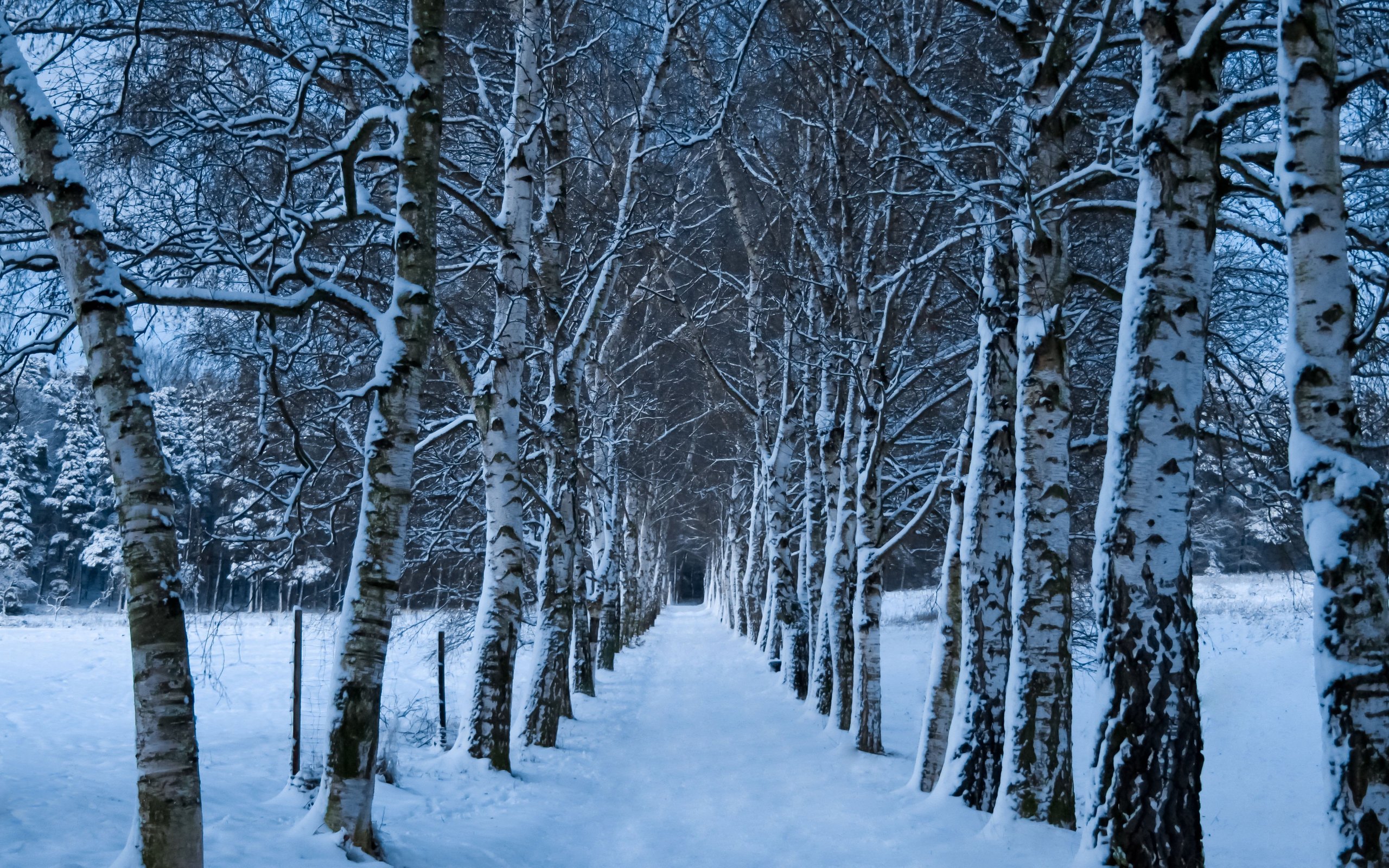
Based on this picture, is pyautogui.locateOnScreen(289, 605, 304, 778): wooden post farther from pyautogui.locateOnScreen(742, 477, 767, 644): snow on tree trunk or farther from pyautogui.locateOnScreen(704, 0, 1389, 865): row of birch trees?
pyautogui.locateOnScreen(742, 477, 767, 644): snow on tree trunk

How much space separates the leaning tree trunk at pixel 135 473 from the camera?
3.93 metres

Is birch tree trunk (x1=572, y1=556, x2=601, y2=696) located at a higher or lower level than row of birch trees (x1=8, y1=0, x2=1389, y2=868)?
lower

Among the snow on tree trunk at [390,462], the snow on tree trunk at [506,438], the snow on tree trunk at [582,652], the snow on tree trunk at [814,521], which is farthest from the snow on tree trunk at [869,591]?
the snow on tree trunk at [390,462]

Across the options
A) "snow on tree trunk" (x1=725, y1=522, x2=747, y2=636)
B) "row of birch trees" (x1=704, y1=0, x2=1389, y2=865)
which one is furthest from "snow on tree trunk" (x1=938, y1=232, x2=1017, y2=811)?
"snow on tree trunk" (x1=725, y1=522, x2=747, y2=636)

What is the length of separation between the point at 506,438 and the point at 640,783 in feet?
12.3

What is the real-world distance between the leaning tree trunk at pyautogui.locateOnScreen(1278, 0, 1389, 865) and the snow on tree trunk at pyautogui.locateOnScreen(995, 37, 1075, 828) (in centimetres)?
231

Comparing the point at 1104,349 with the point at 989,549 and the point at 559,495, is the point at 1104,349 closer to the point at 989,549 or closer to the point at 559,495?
the point at 989,549

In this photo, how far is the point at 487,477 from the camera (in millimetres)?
9398

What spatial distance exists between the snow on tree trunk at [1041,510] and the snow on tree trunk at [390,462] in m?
4.18

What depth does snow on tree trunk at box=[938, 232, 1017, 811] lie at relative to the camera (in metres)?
7.95

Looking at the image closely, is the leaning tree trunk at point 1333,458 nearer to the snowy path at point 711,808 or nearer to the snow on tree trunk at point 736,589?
the snowy path at point 711,808

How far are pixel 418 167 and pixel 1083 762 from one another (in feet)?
36.7

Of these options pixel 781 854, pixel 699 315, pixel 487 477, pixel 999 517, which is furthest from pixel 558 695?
pixel 699 315

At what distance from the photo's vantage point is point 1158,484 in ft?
15.7
